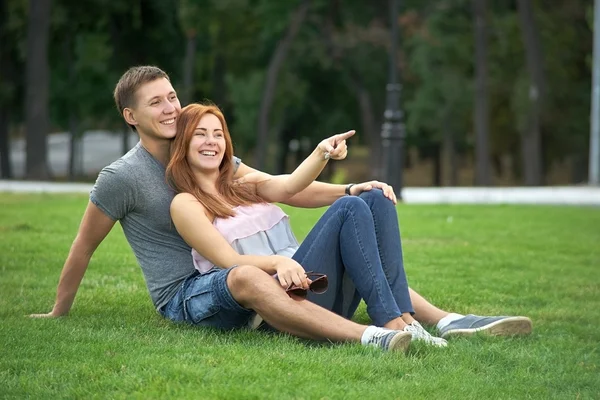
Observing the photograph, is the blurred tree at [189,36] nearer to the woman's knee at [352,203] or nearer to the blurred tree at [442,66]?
the blurred tree at [442,66]

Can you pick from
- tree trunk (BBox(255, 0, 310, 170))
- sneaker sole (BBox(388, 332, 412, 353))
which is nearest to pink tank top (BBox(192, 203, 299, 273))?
sneaker sole (BBox(388, 332, 412, 353))

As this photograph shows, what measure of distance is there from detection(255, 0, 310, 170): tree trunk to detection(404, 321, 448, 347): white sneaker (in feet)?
107

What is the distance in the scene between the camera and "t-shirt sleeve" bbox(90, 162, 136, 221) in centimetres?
639

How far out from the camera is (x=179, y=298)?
648 cm

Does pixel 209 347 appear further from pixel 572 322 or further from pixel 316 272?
pixel 572 322

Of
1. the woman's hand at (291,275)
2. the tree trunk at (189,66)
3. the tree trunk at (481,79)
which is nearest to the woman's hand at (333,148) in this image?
the woman's hand at (291,275)

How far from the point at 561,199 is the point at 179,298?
47.4 feet

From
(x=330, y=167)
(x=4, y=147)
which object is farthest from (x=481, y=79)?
(x=330, y=167)

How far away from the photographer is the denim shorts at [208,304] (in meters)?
6.10

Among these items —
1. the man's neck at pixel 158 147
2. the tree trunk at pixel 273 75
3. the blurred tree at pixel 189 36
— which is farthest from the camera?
the tree trunk at pixel 273 75

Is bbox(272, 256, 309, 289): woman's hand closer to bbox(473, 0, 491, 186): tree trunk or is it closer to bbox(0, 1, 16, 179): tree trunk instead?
bbox(473, 0, 491, 186): tree trunk

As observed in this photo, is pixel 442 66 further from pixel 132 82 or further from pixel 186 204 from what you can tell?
pixel 186 204

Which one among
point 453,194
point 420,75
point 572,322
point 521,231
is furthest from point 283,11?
point 572,322

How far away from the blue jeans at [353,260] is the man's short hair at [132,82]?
1.24 m
